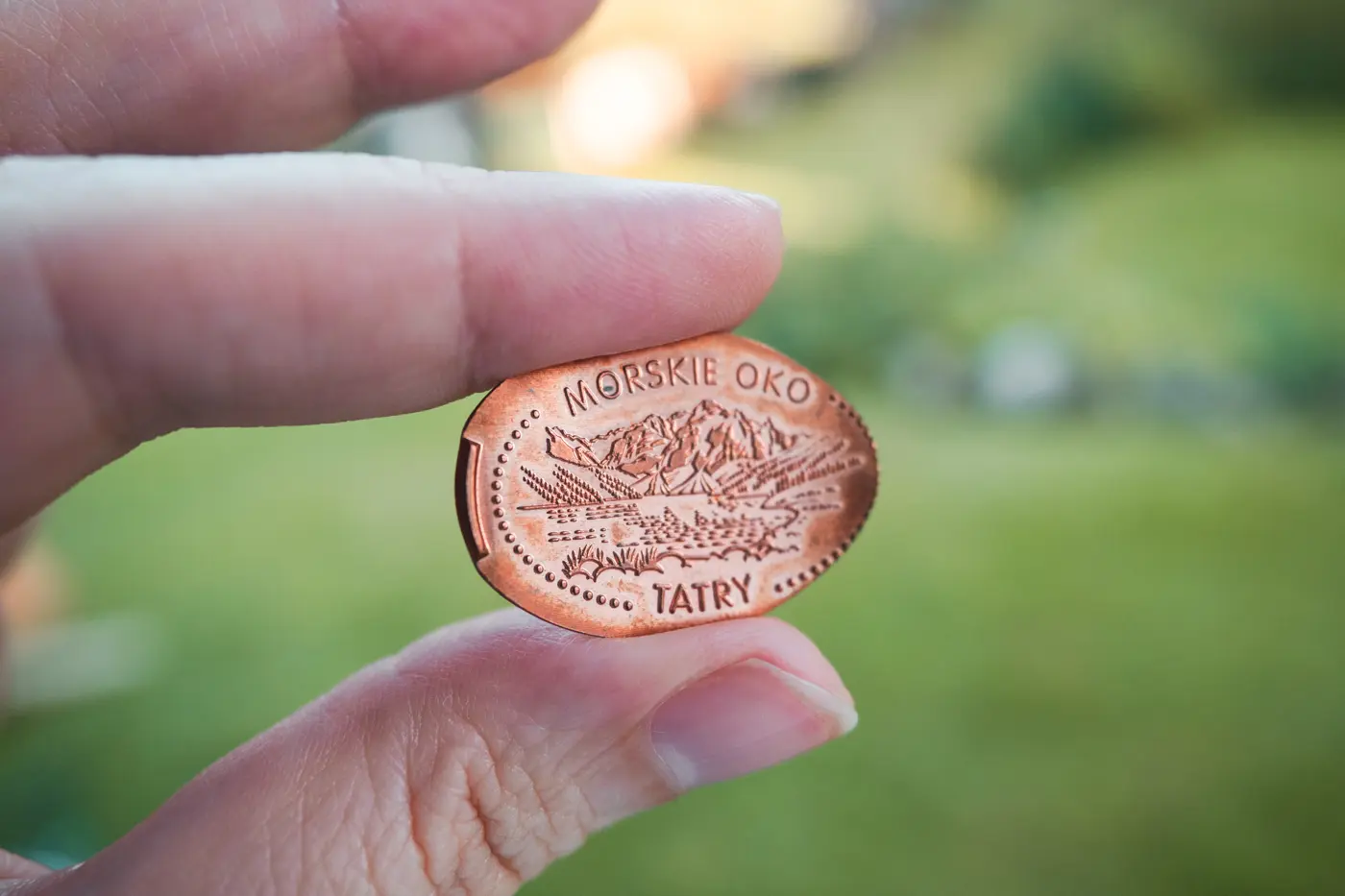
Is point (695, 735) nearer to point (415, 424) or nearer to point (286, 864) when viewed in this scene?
point (286, 864)

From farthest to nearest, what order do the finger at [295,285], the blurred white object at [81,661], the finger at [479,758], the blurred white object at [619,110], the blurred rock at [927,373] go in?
the blurred white object at [619,110] → the blurred rock at [927,373] → the blurred white object at [81,661] → the finger at [479,758] → the finger at [295,285]

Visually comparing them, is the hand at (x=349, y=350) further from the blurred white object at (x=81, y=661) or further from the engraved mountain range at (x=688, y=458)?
the blurred white object at (x=81, y=661)

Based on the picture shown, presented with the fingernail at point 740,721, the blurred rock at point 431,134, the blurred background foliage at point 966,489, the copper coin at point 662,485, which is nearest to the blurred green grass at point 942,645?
the blurred background foliage at point 966,489

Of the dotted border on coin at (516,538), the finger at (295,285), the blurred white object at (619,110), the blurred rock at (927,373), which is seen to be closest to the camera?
the finger at (295,285)

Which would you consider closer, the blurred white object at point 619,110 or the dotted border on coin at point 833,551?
the dotted border on coin at point 833,551

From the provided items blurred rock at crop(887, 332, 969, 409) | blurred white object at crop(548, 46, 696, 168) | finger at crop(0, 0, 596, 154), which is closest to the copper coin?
finger at crop(0, 0, 596, 154)

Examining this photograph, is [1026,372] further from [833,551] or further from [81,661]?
[81,661]

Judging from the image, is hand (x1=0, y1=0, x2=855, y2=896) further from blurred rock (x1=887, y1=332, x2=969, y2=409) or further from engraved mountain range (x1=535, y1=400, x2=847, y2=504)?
blurred rock (x1=887, y1=332, x2=969, y2=409)
